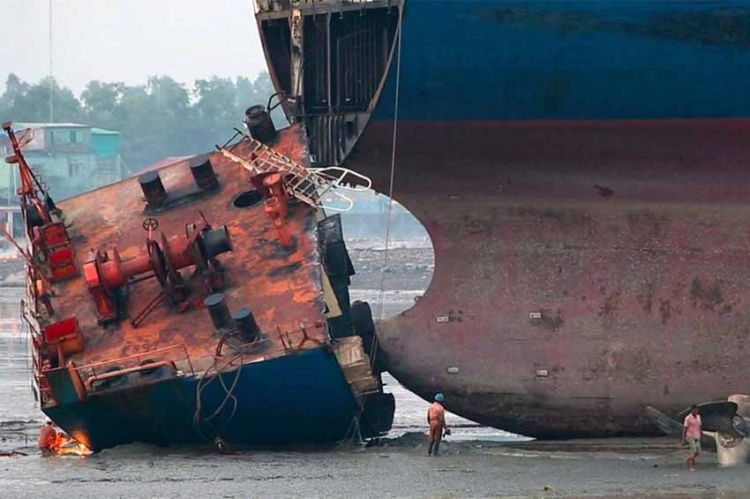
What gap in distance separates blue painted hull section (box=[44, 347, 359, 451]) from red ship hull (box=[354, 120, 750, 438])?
2.15 metres

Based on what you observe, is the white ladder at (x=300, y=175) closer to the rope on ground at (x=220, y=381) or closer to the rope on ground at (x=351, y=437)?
the rope on ground at (x=351, y=437)

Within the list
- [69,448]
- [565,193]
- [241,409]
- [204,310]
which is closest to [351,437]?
[241,409]

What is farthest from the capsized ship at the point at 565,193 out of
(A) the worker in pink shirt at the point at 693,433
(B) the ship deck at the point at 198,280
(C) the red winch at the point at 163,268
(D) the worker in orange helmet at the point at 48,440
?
(D) the worker in orange helmet at the point at 48,440

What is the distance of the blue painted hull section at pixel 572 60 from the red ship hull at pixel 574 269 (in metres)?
0.25

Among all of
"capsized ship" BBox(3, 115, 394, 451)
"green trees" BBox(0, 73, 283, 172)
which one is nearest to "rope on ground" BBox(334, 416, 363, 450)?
"capsized ship" BBox(3, 115, 394, 451)

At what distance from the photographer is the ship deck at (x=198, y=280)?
60.7 feet

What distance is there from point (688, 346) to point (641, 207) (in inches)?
74.1

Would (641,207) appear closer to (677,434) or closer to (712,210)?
(712,210)

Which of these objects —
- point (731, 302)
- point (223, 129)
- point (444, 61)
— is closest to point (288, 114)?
point (444, 61)

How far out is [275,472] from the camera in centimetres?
1730

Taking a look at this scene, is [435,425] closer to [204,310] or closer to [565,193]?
[204,310]

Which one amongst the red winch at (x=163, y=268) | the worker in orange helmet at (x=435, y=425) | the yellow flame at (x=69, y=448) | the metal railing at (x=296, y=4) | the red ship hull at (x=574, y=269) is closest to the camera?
the worker in orange helmet at (x=435, y=425)

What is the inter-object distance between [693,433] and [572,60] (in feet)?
17.8

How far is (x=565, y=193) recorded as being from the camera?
21219mm
